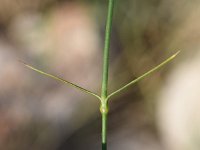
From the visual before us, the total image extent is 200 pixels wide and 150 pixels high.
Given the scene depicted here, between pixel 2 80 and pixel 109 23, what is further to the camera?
pixel 2 80

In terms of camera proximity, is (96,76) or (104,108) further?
(96,76)

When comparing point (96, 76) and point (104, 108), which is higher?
point (96, 76)

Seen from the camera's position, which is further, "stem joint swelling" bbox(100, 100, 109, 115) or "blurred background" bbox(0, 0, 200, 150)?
"blurred background" bbox(0, 0, 200, 150)

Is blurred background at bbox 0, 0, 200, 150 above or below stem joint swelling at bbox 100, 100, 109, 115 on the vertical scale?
above

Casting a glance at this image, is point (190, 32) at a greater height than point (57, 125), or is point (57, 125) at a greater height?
point (190, 32)

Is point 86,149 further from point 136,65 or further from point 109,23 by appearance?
point 109,23

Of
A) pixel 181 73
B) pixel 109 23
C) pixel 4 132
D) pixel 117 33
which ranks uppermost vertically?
pixel 117 33

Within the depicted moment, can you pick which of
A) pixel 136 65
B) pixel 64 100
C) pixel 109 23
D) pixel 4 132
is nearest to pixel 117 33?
pixel 136 65

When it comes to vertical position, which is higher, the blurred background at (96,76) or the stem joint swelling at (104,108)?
the blurred background at (96,76)
